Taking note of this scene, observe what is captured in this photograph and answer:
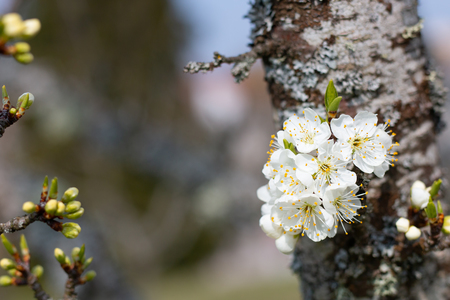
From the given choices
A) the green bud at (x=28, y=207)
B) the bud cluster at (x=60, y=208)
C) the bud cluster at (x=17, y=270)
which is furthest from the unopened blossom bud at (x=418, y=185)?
the bud cluster at (x=17, y=270)

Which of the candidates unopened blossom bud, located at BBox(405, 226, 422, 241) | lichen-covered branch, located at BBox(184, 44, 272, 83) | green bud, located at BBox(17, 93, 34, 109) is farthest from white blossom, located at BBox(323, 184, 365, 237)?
green bud, located at BBox(17, 93, 34, 109)

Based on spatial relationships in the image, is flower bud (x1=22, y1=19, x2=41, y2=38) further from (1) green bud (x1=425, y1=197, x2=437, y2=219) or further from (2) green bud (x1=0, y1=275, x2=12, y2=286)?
(1) green bud (x1=425, y1=197, x2=437, y2=219)

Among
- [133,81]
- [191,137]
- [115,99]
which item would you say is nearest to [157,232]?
[191,137]

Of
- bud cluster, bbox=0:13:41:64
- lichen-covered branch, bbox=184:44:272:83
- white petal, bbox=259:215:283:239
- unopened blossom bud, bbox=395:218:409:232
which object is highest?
lichen-covered branch, bbox=184:44:272:83

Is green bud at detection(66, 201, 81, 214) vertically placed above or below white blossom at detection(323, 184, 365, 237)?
above

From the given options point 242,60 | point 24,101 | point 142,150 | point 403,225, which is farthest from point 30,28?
point 142,150

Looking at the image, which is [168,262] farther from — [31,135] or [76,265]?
[76,265]
